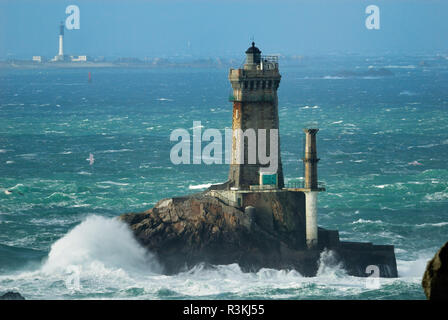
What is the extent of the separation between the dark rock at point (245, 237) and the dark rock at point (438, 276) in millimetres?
47769

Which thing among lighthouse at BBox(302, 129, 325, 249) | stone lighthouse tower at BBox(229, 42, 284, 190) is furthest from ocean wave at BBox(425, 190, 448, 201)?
lighthouse at BBox(302, 129, 325, 249)

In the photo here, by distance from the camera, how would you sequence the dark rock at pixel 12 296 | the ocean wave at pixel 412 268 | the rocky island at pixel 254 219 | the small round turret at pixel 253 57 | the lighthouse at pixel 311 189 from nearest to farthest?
the dark rock at pixel 12 296 < the rocky island at pixel 254 219 < the ocean wave at pixel 412 268 < the lighthouse at pixel 311 189 < the small round turret at pixel 253 57

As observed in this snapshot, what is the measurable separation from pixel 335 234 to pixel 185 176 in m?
47.0

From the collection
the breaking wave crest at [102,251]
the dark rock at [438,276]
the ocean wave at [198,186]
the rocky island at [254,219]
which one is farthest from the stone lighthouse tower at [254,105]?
the dark rock at [438,276]

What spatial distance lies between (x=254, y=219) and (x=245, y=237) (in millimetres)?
1800

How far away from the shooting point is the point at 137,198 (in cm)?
9881

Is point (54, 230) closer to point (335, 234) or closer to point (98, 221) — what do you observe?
point (98, 221)

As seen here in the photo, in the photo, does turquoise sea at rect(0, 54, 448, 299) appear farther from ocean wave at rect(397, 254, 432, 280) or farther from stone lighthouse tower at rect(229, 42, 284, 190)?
stone lighthouse tower at rect(229, 42, 284, 190)

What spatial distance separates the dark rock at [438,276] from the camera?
60.5ft

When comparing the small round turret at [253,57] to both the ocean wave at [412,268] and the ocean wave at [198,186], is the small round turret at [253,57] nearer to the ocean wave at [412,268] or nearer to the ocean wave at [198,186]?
the ocean wave at [412,268]

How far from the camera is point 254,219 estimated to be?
68.4 m

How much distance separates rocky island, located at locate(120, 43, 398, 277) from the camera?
218 feet
